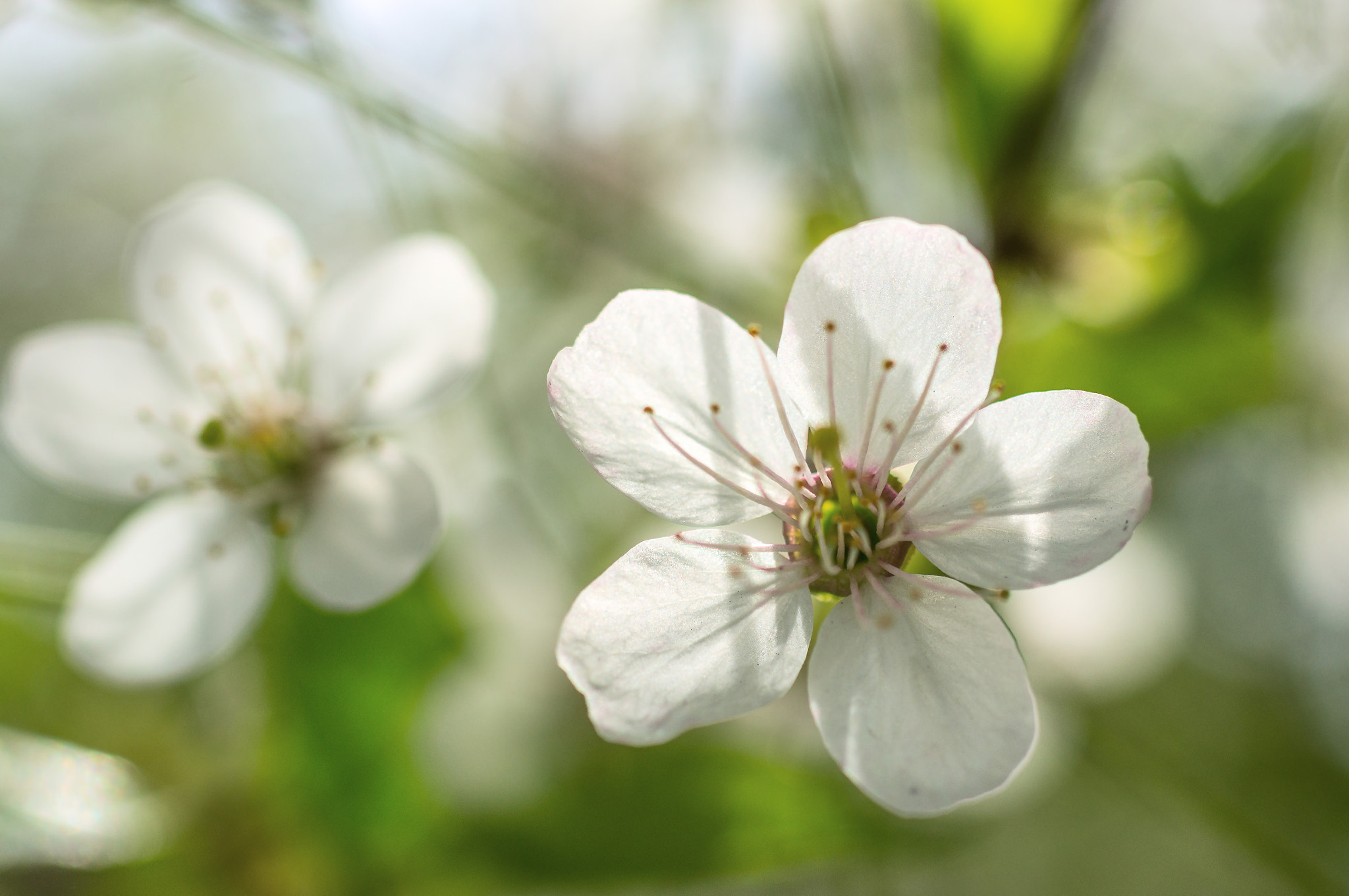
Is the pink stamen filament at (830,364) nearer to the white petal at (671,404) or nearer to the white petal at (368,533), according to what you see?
the white petal at (671,404)

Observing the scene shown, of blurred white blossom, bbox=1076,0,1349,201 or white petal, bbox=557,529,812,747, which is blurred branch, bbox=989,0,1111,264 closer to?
blurred white blossom, bbox=1076,0,1349,201

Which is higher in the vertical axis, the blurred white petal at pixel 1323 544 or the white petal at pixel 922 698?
the white petal at pixel 922 698

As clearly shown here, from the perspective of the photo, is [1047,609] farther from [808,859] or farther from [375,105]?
[375,105]

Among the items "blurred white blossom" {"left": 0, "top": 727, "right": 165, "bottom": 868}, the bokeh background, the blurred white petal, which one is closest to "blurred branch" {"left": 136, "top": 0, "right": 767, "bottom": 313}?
the bokeh background

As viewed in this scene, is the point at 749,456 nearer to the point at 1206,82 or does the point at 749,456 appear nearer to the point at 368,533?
the point at 368,533

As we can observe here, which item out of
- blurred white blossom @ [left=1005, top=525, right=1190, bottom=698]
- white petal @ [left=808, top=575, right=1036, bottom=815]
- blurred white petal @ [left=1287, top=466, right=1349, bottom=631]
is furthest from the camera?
blurred white petal @ [left=1287, top=466, right=1349, bottom=631]

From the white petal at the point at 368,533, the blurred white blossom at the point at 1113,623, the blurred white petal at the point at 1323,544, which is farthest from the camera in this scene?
the blurred white petal at the point at 1323,544

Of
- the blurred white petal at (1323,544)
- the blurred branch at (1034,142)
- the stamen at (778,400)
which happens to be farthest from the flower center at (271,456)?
the blurred white petal at (1323,544)

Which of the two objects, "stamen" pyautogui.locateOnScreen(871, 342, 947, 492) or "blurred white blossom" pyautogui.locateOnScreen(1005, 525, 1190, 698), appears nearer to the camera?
"stamen" pyautogui.locateOnScreen(871, 342, 947, 492)

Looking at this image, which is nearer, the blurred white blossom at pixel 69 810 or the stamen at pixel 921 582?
the stamen at pixel 921 582

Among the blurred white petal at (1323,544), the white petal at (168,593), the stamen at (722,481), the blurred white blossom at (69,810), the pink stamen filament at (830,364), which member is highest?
the pink stamen filament at (830,364)
